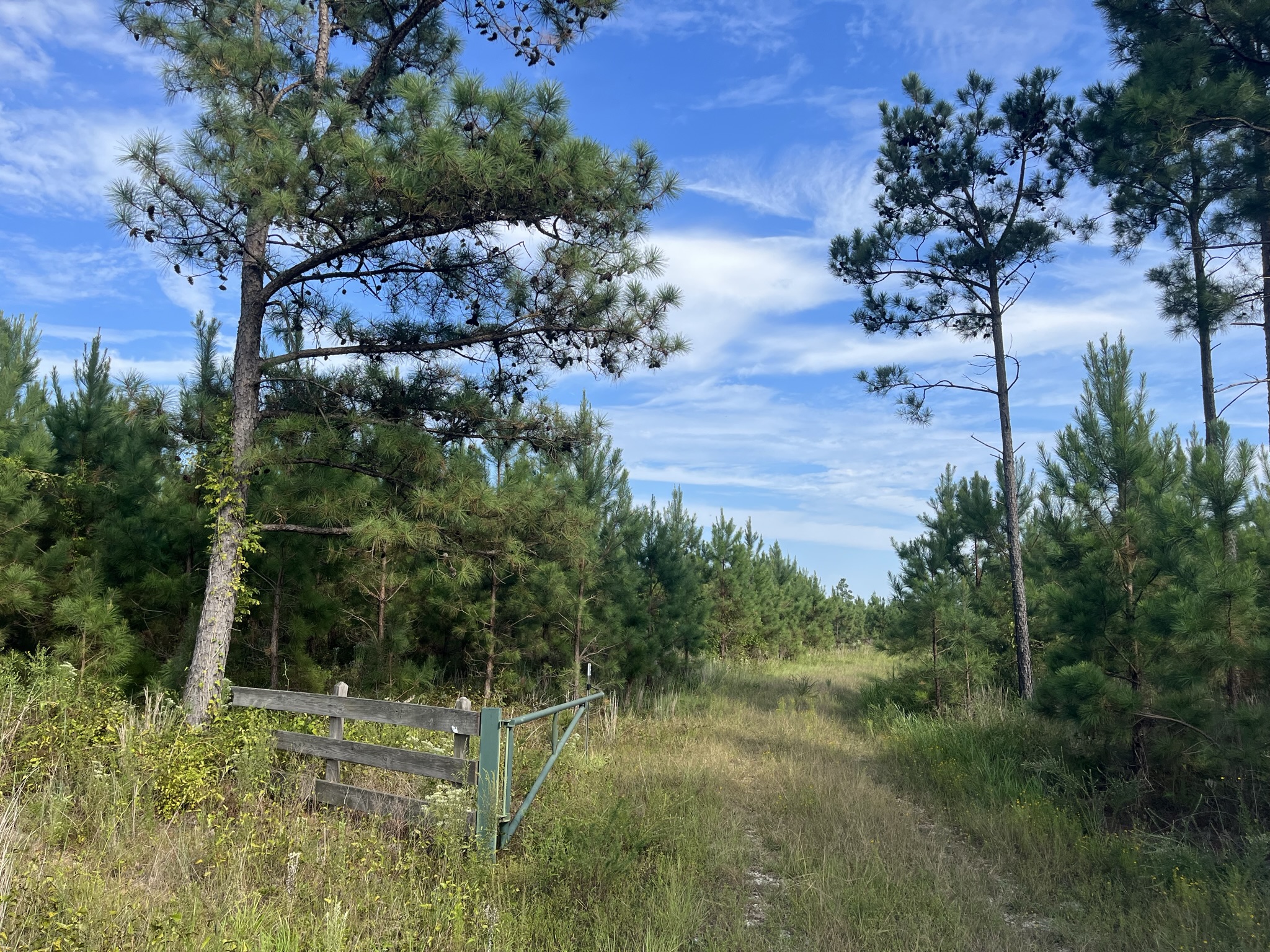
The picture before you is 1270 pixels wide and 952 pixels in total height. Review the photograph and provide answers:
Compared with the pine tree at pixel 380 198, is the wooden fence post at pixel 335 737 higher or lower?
lower

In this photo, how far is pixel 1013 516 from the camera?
11.4 meters

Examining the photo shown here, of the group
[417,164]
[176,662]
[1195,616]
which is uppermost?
[417,164]

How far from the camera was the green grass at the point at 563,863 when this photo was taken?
4.04 metres

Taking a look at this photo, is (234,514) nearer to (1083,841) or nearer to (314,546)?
(314,546)

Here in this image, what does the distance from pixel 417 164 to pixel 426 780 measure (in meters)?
5.28

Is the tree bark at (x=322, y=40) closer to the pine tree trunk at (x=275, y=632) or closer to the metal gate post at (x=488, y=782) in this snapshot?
the pine tree trunk at (x=275, y=632)

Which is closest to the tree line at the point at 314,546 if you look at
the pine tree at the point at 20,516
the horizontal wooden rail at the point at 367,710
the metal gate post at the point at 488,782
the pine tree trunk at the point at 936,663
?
the pine tree at the point at 20,516

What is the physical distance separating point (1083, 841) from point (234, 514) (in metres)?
8.22

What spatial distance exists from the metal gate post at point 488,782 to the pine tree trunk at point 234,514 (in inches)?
142

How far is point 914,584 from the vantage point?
43.9ft

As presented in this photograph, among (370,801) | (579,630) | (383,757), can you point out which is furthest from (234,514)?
(579,630)

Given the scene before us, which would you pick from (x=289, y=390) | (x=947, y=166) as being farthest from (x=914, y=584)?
(x=289, y=390)

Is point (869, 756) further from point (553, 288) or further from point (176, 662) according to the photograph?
point (176, 662)

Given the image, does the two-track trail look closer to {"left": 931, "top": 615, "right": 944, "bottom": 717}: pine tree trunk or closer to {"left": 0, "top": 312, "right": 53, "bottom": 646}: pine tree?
{"left": 931, "top": 615, "right": 944, "bottom": 717}: pine tree trunk
